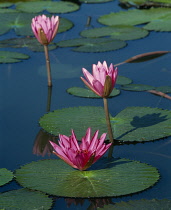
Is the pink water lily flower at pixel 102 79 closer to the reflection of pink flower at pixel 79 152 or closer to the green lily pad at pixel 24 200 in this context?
the reflection of pink flower at pixel 79 152

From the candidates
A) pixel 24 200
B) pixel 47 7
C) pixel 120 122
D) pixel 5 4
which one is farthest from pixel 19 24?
pixel 24 200

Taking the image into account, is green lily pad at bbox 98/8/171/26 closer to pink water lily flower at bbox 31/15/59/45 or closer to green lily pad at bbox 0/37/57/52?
green lily pad at bbox 0/37/57/52

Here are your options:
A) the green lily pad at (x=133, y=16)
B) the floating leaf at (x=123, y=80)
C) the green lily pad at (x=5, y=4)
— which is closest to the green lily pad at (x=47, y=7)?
the green lily pad at (x=5, y=4)

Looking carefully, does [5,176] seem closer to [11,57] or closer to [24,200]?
[24,200]

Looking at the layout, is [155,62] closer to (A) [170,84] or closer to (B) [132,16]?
(A) [170,84]

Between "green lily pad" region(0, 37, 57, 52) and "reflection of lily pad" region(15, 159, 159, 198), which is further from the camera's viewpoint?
"green lily pad" region(0, 37, 57, 52)

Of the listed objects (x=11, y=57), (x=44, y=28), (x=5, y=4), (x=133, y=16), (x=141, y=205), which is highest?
(x=44, y=28)

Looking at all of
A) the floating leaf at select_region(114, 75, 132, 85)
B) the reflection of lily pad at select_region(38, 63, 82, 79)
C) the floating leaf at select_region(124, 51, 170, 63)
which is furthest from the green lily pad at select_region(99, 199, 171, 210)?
the floating leaf at select_region(124, 51, 170, 63)
